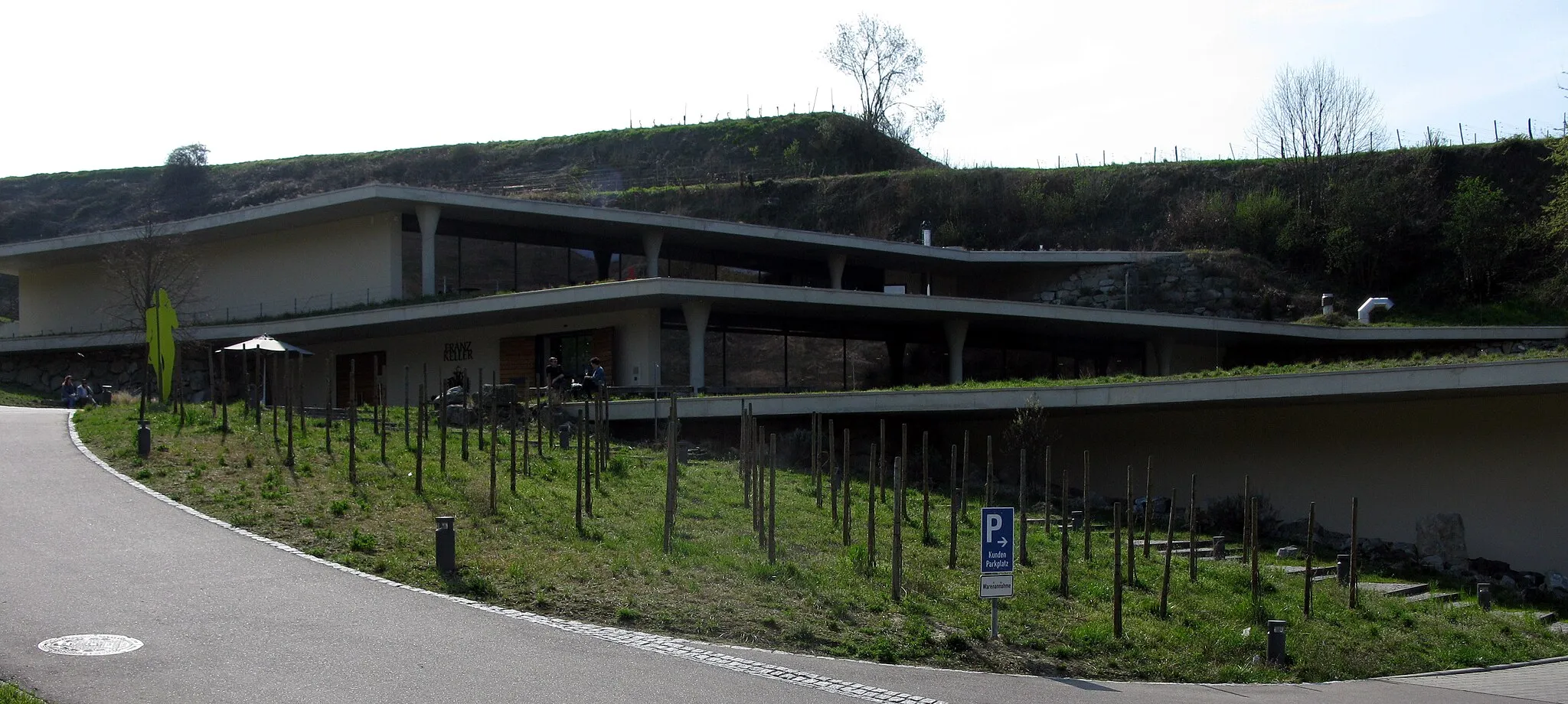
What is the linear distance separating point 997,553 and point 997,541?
0.12m

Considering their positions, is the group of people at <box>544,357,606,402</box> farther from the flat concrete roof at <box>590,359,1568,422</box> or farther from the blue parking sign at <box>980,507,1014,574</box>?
the blue parking sign at <box>980,507,1014,574</box>

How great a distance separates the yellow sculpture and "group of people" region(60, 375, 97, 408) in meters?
6.37

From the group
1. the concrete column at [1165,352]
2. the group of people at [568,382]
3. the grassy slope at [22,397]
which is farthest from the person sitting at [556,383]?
the concrete column at [1165,352]

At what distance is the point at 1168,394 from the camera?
87.5 feet

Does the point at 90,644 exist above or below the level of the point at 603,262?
below

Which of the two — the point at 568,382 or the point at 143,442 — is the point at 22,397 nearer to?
the point at 568,382

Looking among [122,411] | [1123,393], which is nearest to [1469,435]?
[1123,393]

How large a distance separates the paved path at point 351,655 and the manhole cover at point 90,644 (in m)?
0.14

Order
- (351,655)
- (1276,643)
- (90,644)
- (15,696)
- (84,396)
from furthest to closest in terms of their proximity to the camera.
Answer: (84,396) → (1276,643) → (351,655) → (90,644) → (15,696)

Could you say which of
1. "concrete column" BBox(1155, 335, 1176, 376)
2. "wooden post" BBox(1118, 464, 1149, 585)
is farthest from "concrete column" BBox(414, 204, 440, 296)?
"wooden post" BBox(1118, 464, 1149, 585)

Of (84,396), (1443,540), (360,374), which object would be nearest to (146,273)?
(84,396)

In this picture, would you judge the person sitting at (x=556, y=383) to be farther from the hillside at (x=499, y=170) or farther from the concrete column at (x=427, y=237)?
the hillside at (x=499, y=170)

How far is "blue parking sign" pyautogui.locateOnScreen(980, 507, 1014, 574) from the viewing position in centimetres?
1305

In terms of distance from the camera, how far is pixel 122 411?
83.8 feet
